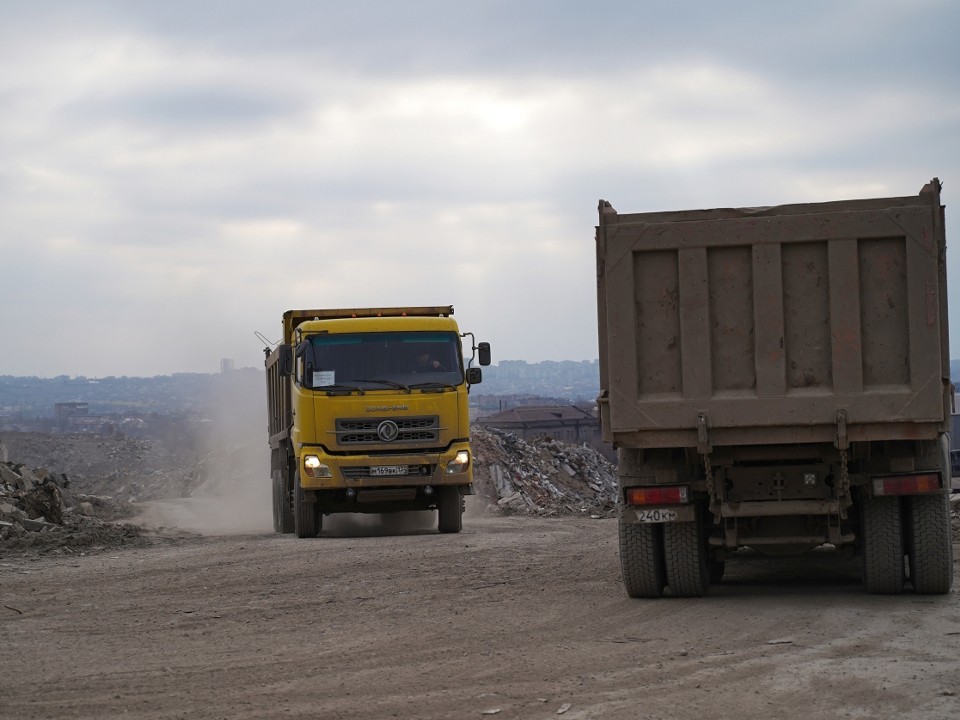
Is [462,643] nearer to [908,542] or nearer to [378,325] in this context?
[908,542]

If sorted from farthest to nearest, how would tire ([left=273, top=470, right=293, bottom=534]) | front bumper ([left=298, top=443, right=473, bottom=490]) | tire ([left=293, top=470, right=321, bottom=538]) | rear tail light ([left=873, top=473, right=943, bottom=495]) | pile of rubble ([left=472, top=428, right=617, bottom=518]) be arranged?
1. pile of rubble ([left=472, top=428, right=617, bottom=518])
2. tire ([left=273, top=470, right=293, bottom=534])
3. tire ([left=293, top=470, right=321, bottom=538])
4. front bumper ([left=298, top=443, right=473, bottom=490])
5. rear tail light ([left=873, top=473, right=943, bottom=495])

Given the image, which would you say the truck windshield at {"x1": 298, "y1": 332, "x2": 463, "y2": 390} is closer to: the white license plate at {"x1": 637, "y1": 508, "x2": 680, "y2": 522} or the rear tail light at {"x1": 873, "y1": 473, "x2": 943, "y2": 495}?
the white license plate at {"x1": 637, "y1": 508, "x2": 680, "y2": 522}

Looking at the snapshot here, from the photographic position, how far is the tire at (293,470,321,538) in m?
18.2

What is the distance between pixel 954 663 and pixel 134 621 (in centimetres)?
635

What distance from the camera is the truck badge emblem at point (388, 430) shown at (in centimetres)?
1730

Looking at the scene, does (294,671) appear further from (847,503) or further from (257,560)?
(257,560)

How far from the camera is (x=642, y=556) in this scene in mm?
10578

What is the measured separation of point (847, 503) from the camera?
10055 mm

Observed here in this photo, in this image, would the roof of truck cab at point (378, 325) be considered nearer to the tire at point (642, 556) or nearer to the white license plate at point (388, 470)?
the white license plate at point (388, 470)

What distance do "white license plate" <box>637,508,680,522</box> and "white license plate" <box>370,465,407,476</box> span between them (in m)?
7.56

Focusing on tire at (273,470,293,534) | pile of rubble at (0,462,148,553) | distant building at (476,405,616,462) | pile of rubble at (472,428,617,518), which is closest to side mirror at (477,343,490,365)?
tire at (273,470,293,534)

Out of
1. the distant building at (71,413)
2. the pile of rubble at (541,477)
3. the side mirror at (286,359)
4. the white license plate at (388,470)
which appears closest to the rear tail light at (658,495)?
the white license plate at (388,470)

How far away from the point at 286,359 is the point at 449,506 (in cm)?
315

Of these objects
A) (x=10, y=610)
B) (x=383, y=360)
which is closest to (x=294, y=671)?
(x=10, y=610)
